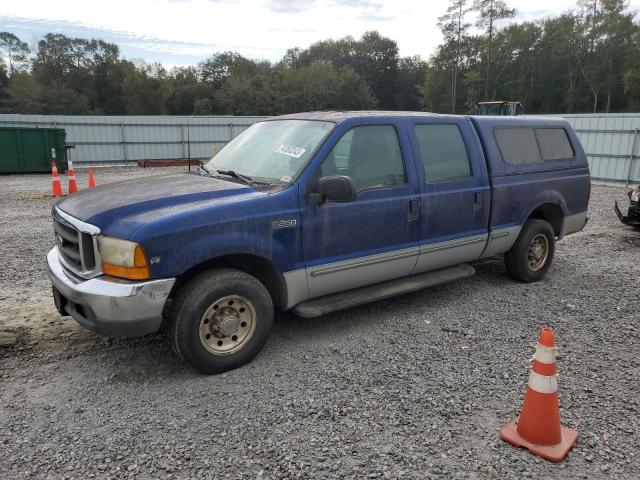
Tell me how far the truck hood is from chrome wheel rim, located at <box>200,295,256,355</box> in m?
0.76

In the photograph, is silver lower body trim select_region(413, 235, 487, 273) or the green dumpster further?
the green dumpster

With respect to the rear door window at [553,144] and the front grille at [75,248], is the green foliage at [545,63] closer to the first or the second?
the rear door window at [553,144]

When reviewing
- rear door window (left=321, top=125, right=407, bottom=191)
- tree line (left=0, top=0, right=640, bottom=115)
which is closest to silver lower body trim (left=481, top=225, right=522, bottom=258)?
rear door window (left=321, top=125, right=407, bottom=191)

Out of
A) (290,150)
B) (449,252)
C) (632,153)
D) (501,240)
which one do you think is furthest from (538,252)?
(632,153)

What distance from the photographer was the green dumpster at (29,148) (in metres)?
17.3

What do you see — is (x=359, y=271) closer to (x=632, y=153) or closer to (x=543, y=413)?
(x=543, y=413)

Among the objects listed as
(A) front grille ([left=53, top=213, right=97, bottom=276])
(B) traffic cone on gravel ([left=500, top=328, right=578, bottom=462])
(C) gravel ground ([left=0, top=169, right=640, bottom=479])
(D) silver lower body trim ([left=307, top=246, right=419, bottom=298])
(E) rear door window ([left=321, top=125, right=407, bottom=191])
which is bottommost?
(C) gravel ground ([left=0, top=169, right=640, bottom=479])

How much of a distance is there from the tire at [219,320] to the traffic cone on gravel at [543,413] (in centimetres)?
193

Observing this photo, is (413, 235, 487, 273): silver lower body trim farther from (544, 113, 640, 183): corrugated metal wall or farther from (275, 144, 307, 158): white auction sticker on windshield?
(544, 113, 640, 183): corrugated metal wall

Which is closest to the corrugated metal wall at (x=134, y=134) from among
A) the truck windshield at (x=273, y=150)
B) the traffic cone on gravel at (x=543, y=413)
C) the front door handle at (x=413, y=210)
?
the truck windshield at (x=273, y=150)

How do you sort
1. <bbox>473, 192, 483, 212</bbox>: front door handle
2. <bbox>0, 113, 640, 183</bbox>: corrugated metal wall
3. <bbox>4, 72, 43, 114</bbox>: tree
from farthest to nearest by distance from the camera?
<bbox>4, 72, 43, 114</bbox>: tree < <bbox>0, 113, 640, 183</bbox>: corrugated metal wall < <bbox>473, 192, 483, 212</bbox>: front door handle

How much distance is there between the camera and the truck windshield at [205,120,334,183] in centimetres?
414

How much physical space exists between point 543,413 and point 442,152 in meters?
2.76

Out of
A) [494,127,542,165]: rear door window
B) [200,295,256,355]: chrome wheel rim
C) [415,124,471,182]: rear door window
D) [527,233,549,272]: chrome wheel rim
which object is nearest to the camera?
[200,295,256,355]: chrome wheel rim
